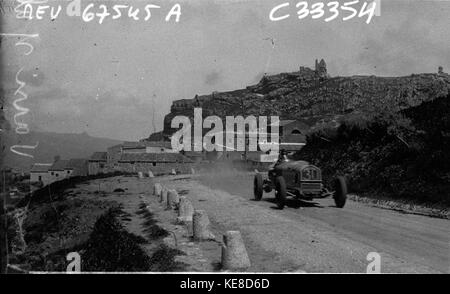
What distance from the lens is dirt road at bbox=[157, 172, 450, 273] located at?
8180 millimetres

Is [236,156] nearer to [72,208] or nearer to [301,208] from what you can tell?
[72,208]

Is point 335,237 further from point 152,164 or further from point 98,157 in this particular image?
point 98,157

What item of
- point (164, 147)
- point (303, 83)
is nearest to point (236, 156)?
point (164, 147)

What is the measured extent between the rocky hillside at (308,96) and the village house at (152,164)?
42.9 m

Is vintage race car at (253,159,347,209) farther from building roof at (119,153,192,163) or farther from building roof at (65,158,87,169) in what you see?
building roof at (65,158,87,169)

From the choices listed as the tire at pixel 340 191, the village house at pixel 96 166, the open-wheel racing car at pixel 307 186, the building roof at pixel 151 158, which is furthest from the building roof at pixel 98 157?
the tire at pixel 340 191

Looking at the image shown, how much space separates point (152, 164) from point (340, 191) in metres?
42.5

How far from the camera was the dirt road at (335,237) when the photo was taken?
818cm

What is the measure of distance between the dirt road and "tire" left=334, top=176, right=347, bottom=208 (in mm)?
284

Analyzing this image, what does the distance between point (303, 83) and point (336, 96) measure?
31.3 metres

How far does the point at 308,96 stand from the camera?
131m

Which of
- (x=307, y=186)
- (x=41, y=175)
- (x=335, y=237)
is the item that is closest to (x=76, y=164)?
(x=41, y=175)
